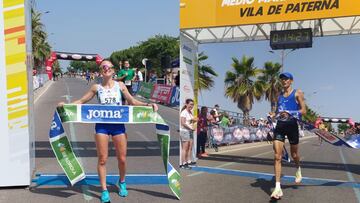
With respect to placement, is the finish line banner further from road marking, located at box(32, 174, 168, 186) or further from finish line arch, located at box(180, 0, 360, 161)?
finish line arch, located at box(180, 0, 360, 161)

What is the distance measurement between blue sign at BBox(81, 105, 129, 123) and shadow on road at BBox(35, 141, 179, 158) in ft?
13.8

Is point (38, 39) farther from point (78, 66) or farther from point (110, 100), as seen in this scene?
point (78, 66)

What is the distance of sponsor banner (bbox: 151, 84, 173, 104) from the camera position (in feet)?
95.2

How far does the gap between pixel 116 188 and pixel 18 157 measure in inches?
65.0

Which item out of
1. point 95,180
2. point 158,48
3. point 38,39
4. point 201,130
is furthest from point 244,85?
point 158,48

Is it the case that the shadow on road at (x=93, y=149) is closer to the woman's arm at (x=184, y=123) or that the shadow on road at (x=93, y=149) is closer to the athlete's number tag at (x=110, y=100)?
the woman's arm at (x=184, y=123)

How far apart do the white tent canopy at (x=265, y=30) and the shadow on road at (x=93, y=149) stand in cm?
333

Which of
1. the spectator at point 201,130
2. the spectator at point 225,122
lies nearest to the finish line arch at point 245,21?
the spectator at point 201,130

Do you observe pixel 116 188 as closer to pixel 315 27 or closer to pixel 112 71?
pixel 112 71

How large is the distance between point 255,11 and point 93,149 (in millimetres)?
5540

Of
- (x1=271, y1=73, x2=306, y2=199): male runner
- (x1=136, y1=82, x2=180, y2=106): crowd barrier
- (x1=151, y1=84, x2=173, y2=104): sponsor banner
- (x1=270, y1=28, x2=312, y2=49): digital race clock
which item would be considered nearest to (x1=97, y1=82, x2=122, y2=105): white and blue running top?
(x1=271, y1=73, x2=306, y2=199): male runner

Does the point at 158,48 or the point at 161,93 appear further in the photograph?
the point at 158,48

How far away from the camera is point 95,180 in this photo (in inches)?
297

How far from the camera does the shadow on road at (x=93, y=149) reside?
34.9ft
